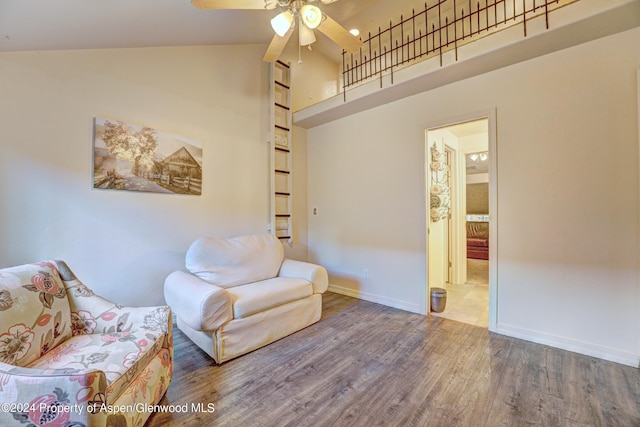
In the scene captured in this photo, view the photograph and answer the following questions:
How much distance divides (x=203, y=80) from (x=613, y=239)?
4.14m

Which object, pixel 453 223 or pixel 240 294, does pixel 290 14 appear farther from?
pixel 453 223

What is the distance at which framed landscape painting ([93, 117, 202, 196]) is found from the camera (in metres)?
2.30

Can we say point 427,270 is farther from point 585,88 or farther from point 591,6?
point 591,6

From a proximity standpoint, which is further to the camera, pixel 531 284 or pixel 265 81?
pixel 265 81

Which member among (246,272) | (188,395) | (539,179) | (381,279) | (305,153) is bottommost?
(188,395)

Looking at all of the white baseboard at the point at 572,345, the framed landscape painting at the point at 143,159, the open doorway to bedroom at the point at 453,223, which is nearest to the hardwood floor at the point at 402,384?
the white baseboard at the point at 572,345

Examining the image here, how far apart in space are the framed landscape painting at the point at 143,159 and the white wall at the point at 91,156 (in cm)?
7

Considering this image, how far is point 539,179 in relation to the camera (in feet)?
7.69

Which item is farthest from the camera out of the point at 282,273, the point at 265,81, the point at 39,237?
the point at 265,81

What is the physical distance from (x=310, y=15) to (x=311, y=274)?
2243mm

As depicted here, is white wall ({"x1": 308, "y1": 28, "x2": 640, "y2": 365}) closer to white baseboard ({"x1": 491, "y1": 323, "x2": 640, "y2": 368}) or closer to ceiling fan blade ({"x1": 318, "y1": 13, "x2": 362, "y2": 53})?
white baseboard ({"x1": 491, "y1": 323, "x2": 640, "y2": 368})

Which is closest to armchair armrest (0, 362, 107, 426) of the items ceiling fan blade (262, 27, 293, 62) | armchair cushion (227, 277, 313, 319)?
armchair cushion (227, 277, 313, 319)

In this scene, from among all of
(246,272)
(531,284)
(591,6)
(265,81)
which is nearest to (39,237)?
(246,272)

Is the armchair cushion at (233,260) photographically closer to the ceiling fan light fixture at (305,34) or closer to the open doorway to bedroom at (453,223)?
the open doorway to bedroom at (453,223)
